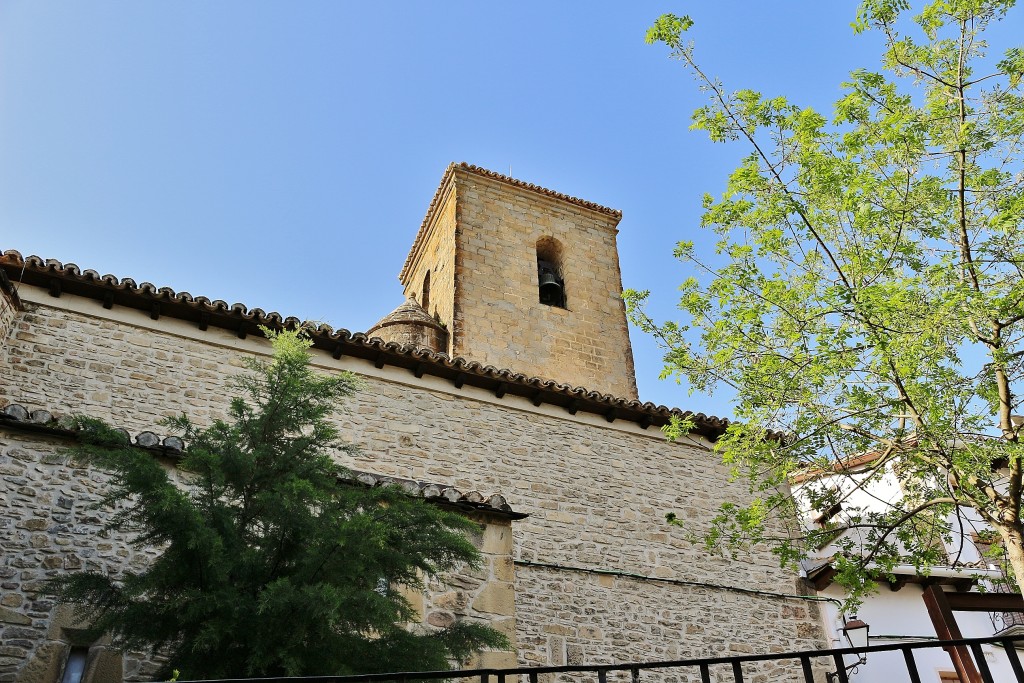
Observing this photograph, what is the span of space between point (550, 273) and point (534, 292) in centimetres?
108

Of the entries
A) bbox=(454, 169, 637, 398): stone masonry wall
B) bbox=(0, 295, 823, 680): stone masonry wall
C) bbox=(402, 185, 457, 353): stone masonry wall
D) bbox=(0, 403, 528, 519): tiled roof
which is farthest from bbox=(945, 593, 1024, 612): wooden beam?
bbox=(402, 185, 457, 353): stone masonry wall

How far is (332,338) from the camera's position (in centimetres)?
948

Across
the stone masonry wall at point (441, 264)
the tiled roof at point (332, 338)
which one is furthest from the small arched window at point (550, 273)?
the tiled roof at point (332, 338)

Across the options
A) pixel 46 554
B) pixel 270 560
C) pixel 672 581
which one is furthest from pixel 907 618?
pixel 46 554

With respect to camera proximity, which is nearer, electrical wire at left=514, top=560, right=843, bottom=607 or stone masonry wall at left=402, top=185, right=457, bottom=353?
electrical wire at left=514, top=560, right=843, bottom=607

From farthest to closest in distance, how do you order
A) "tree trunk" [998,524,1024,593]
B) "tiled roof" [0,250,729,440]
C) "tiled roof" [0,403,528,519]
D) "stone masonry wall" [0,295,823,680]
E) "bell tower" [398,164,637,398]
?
"bell tower" [398,164,637,398]
"tiled roof" [0,250,729,440]
"stone masonry wall" [0,295,823,680]
"tiled roof" [0,403,528,519]
"tree trunk" [998,524,1024,593]

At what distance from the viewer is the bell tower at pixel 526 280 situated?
15078 millimetres

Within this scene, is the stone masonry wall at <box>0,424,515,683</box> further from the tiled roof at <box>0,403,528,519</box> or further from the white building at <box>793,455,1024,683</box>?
the white building at <box>793,455,1024,683</box>

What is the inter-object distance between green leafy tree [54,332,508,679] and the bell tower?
9067mm

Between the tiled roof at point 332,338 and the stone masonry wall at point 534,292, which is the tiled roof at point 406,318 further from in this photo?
the tiled roof at point 332,338

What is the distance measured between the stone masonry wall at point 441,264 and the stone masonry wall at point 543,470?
16.1ft

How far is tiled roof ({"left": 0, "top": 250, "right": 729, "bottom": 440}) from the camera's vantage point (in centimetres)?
867

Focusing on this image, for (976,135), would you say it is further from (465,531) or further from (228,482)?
(228,482)

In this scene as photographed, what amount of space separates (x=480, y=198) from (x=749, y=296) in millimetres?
10473
